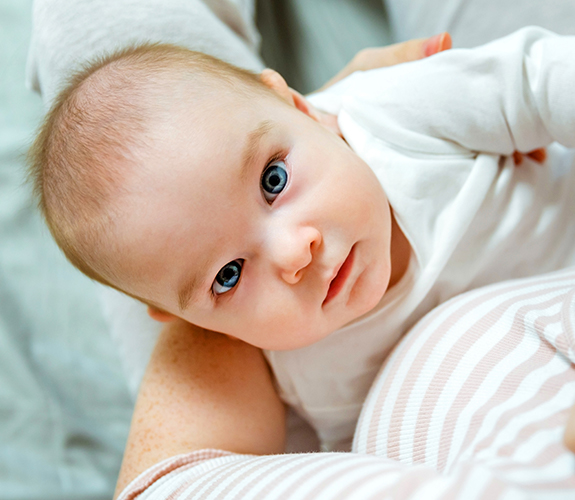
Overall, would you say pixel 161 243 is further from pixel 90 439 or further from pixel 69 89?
pixel 90 439

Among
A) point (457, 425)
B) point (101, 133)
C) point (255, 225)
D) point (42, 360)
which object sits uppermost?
point (101, 133)

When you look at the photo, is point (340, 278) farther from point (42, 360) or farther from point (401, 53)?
point (42, 360)

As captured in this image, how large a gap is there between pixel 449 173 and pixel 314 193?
28 centimetres

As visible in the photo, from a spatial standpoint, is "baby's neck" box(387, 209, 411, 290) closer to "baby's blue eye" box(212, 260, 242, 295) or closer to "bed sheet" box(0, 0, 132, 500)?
"baby's blue eye" box(212, 260, 242, 295)

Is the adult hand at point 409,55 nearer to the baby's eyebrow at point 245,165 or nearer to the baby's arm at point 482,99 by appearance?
the baby's arm at point 482,99

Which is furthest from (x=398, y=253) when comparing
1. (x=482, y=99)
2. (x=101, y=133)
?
(x=101, y=133)

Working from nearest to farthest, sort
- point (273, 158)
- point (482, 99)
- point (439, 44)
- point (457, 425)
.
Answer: point (457, 425) < point (273, 158) < point (482, 99) < point (439, 44)

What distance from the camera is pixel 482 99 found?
2.84 ft

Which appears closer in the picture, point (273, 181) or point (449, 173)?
point (273, 181)

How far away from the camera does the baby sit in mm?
708

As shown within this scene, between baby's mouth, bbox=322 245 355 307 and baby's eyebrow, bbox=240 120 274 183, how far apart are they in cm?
20

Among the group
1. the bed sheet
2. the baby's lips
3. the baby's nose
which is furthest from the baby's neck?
the bed sheet

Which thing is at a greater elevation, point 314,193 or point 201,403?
point 314,193

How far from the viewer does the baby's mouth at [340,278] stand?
2.54 ft
